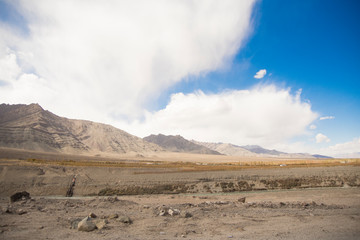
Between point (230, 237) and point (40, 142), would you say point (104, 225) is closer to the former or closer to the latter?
point (230, 237)

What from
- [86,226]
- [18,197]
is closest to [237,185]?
[86,226]

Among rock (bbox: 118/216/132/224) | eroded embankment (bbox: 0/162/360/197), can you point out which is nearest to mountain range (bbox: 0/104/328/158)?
eroded embankment (bbox: 0/162/360/197)

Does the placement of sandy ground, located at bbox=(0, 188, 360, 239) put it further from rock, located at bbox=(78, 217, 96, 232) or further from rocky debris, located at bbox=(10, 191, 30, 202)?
rocky debris, located at bbox=(10, 191, 30, 202)

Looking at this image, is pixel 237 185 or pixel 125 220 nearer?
pixel 125 220

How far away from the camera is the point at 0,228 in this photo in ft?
29.8

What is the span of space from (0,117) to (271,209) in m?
190

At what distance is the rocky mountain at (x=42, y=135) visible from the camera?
121 metres

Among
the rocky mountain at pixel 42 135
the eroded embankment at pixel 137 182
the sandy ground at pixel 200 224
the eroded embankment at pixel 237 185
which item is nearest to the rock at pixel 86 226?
the sandy ground at pixel 200 224

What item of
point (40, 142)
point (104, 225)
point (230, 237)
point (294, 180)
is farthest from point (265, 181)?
point (40, 142)

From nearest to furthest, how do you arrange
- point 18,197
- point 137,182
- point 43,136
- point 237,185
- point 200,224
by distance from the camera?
point 200,224
point 18,197
point 137,182
point 237,185
point 43,136

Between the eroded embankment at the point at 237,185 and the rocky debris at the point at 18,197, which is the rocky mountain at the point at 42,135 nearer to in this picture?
the eroded embankment at the point at 237,185

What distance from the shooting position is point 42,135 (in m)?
137

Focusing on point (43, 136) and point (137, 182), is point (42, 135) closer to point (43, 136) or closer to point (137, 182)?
point (43, 136)

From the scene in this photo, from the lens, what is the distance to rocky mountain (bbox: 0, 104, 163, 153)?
121312 mm
